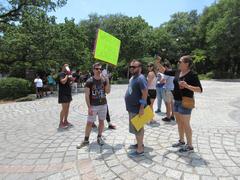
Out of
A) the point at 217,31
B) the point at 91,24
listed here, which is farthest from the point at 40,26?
the point at 91,24

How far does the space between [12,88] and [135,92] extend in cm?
1403

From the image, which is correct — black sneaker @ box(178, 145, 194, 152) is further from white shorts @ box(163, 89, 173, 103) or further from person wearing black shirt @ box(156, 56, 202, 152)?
white shorts @ box(163, 89, 173, 103)

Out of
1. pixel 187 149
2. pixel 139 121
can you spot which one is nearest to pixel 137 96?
pixel 139 121

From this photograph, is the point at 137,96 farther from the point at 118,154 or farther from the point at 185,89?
the point at 118,154

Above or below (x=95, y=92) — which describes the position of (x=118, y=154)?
below

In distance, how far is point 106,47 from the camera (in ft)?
17.6

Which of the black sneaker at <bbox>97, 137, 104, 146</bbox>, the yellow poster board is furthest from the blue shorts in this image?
the black sneaker at <bbox>97, 137, 104, 146</bbox>

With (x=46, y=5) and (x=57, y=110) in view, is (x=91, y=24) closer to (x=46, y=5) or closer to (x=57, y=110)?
(x=46, y=5)

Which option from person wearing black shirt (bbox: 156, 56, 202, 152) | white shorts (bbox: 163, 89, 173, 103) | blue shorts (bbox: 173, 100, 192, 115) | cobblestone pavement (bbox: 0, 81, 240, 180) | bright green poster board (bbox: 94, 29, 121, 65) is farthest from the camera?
white shorts (bbox: 163, 89, 173, 103)

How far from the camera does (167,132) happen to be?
20.8 feet

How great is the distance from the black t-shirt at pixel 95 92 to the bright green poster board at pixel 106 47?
50cm

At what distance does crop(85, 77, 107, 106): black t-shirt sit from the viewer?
17.6 feet

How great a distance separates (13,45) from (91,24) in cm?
3347

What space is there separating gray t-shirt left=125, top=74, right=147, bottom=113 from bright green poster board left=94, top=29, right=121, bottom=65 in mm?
857
